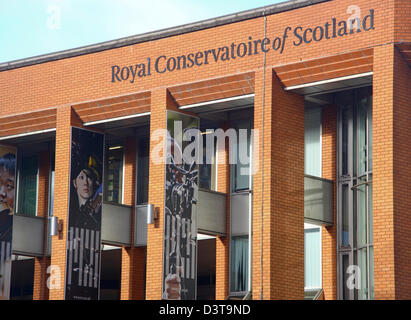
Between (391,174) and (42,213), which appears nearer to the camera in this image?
(391,174)

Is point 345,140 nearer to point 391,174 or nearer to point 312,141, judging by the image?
point 312,141

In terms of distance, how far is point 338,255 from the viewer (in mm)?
25656

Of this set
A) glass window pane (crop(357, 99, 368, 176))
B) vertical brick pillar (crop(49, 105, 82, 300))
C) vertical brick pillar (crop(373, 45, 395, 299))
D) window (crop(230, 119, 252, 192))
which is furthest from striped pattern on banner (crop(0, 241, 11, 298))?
vertical brick pillar (crop(373, 45, 395, 299))

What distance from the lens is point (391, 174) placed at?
21.6 m

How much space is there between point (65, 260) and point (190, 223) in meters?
4.36

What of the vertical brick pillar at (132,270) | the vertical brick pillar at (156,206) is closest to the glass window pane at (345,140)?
the vertical brick pillar at (156,206)

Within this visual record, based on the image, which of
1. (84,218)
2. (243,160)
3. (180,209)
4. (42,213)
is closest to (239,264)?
(180,209)

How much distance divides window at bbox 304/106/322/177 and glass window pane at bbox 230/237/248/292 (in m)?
2.96

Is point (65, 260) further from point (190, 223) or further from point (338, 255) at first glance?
point (338, 255)

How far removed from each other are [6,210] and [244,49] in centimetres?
1070

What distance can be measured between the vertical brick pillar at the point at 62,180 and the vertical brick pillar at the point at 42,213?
3774mm

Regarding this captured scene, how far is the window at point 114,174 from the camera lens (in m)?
→ 30.8

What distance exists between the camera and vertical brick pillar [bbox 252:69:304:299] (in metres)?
23.4

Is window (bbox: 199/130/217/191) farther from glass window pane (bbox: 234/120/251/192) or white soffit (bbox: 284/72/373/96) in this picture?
white soffit (bbox: 284/72/373/96)
